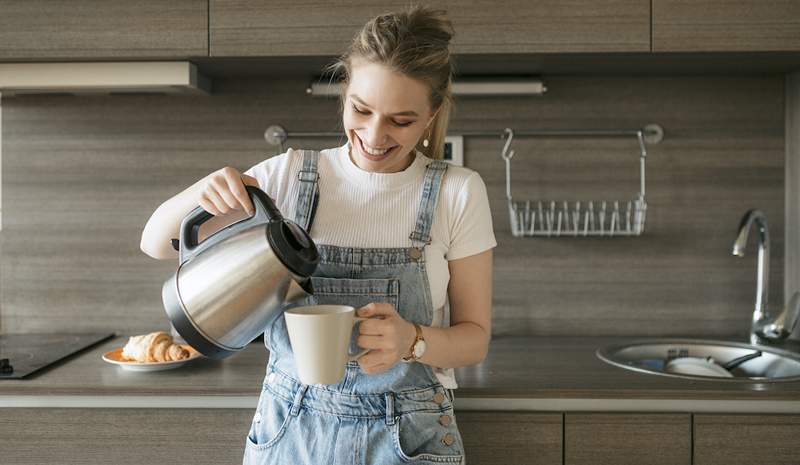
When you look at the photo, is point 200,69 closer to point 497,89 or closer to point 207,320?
point 497,89

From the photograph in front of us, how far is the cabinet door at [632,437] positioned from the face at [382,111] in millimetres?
680

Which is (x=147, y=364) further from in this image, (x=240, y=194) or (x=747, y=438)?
(x=747, y=438)

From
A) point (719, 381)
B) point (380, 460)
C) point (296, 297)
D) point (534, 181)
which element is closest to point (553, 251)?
point (534, 181)

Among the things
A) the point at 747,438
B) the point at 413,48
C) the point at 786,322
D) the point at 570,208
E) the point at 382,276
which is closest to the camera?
the point at 413,48

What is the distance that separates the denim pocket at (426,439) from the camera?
125 centimetres

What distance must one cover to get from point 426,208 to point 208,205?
369 millimetres

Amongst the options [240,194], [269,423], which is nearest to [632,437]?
[269,423]

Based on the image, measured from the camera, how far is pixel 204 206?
1068 mm

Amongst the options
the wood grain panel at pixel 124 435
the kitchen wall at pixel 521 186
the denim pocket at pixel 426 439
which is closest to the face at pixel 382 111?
the denim pocket at pixel 426 439

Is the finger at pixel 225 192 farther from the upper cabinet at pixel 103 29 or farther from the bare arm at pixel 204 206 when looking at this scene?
the upper cabinet at pixel 103 29

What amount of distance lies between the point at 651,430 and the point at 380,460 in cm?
58

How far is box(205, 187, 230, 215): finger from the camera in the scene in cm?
106

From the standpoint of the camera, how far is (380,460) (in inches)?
48.5

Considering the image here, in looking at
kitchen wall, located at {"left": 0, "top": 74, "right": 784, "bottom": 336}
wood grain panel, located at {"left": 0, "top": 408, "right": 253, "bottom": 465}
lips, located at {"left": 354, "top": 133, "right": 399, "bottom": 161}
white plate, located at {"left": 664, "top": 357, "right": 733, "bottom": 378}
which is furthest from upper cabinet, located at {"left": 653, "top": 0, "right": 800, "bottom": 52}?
wood grain panel, located at {"left": 0, "top": 408, "right": 253, "bottom": 465}
